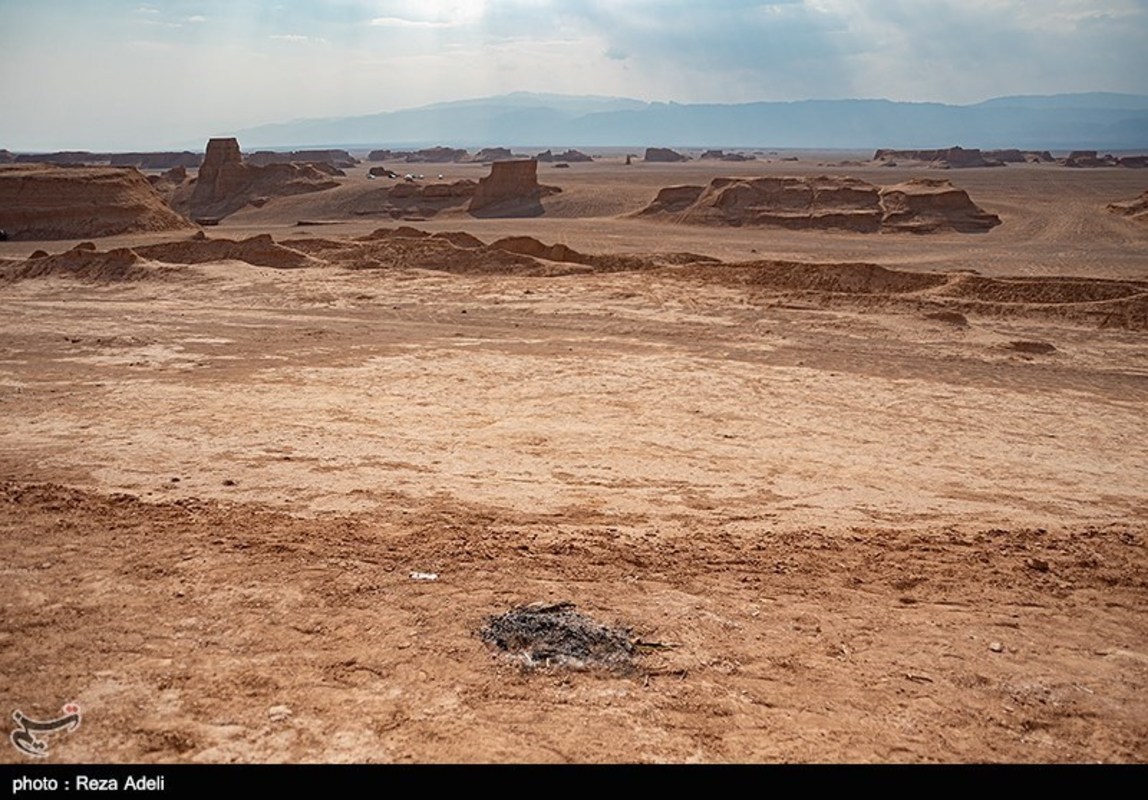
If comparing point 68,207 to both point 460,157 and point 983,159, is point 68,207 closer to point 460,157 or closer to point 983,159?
point 983,159

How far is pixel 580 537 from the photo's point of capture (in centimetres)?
672

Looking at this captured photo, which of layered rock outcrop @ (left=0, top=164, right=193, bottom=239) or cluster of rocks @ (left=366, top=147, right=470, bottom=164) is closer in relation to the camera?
layered rock outcrop @ (left=0, top=164, right=193, bottom=239)

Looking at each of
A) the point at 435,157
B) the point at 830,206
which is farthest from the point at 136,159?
the point at 830,206

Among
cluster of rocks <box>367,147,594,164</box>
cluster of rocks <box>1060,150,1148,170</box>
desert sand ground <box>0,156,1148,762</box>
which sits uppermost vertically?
cluster of rocks <box>367,147,594,164</box>

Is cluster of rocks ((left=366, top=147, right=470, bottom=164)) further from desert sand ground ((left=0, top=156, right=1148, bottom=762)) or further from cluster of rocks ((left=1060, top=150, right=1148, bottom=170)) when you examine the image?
desert sand ground ((left=0, top=156, right=1148, bottom=762))

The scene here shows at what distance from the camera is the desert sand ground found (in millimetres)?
4293

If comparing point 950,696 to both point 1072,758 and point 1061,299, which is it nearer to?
point 1072,758

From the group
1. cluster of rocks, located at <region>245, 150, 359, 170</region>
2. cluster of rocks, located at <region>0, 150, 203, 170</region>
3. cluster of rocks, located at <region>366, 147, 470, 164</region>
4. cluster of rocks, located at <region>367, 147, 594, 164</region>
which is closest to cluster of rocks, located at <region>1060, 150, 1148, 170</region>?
cluster of rocks, located at <region>367, 147, 594, 164</region>

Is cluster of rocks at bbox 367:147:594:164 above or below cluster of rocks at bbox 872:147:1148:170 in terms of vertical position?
above

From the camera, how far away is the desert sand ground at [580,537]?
4293mm

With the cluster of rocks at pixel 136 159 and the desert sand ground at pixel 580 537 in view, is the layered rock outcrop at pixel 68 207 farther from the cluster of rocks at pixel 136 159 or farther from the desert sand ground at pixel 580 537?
the cluster of rocks at pixel 136 159

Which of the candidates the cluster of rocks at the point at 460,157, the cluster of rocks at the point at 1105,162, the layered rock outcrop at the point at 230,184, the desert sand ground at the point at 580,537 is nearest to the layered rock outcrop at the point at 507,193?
the layered rock outcrop at the point at 230,184

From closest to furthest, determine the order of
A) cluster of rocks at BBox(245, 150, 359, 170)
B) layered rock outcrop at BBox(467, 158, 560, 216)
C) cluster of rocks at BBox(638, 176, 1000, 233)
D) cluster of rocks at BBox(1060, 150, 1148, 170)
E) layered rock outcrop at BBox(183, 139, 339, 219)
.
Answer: cluster of rocks at BBox(638, 176, 1000, 233)
layered rock outcrop at BBox(467, 158, 560, 216)
layered rock outcrop at BBox(183, 139, 339, 219)
cluster of rocks at BBox(1060, 150, 1148, 170)
cluster of rocks at BBox(245, 150, 359, 170)

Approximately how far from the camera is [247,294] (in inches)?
787
